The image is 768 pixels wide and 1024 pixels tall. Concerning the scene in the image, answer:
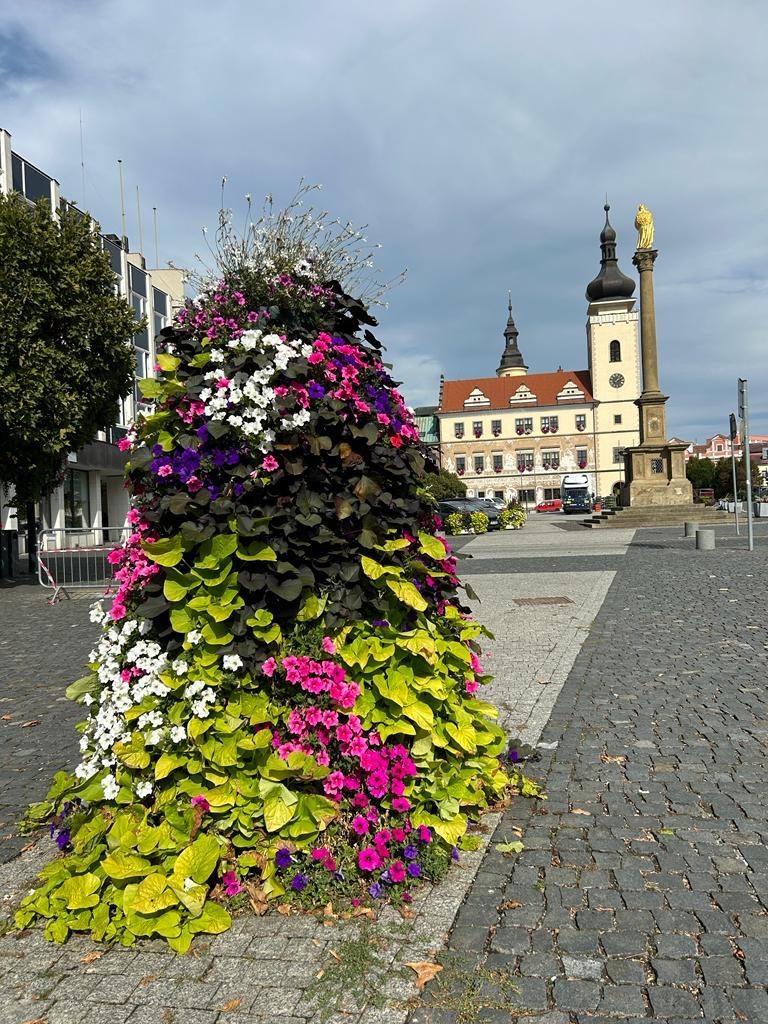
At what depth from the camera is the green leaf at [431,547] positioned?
133 inches

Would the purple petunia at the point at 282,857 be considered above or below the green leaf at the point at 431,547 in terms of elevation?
below

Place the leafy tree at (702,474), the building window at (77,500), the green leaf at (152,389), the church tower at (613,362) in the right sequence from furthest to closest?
the leafy tree at (702,474) < the church tower at (613,362) < the building window at (77,500) < the green leaf at (152,389)

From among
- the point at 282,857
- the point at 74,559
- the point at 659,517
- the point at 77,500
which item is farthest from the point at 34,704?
the point at 659,517

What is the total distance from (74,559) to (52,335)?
5523 mm

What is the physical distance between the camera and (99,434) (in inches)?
1455

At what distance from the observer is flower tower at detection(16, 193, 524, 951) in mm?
2957

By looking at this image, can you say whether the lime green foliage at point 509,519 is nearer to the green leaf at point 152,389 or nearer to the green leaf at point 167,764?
the green leaf at point 152,389

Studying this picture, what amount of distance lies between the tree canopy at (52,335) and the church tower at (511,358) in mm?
99175

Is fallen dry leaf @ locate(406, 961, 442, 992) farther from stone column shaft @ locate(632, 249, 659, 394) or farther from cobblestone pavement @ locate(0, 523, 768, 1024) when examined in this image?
stone column shaft @ locate(632, 249, 659, 394)

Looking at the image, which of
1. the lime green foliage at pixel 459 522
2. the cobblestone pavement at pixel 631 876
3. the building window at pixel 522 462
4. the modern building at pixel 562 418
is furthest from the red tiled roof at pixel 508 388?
the cobblestone pavement at pixel 631 876

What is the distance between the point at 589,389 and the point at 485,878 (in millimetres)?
101114

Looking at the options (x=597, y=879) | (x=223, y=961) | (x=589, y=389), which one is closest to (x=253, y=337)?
(x=223, y=961)

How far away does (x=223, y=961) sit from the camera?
2.70 meters

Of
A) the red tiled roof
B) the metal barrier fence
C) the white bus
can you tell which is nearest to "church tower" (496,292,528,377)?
the red tiled roof
